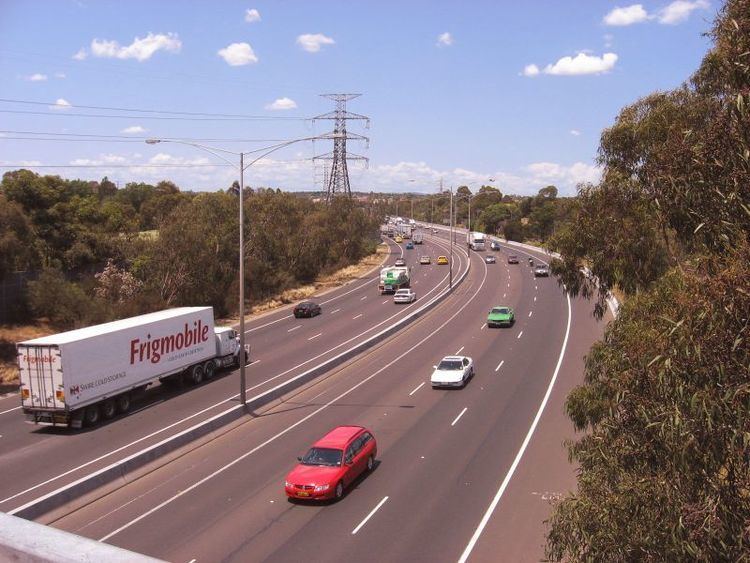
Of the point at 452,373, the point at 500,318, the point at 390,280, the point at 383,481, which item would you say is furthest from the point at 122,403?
the point at 390,280

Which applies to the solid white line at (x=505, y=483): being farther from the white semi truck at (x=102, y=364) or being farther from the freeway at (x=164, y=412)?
the white semi truck at (x=102, y=364)

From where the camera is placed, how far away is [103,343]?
84.7 ft

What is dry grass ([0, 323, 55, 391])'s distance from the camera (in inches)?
1356

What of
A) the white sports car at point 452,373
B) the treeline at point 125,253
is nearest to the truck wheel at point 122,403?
the white sports car at point 452,373

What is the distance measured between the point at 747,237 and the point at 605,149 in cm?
1068

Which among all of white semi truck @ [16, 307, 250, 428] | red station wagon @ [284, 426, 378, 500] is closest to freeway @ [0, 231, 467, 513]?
white semi truck @ [16, 307, 250, 428]

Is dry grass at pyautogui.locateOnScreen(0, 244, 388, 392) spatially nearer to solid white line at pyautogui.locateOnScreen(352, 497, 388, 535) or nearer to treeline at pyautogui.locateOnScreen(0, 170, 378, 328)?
treeline at pyautogui.locateOnScreen(0, 170, 378, 328)

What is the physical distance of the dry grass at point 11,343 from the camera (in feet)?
113

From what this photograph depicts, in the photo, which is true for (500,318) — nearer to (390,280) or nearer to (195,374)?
(390,280)

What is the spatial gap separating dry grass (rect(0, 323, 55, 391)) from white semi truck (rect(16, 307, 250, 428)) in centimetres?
890

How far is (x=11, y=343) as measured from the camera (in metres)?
40.0

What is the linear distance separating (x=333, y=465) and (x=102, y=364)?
1192 centimetres

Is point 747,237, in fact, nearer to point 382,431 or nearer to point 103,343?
point 382,431

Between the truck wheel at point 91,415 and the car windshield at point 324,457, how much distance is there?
10750 mm
